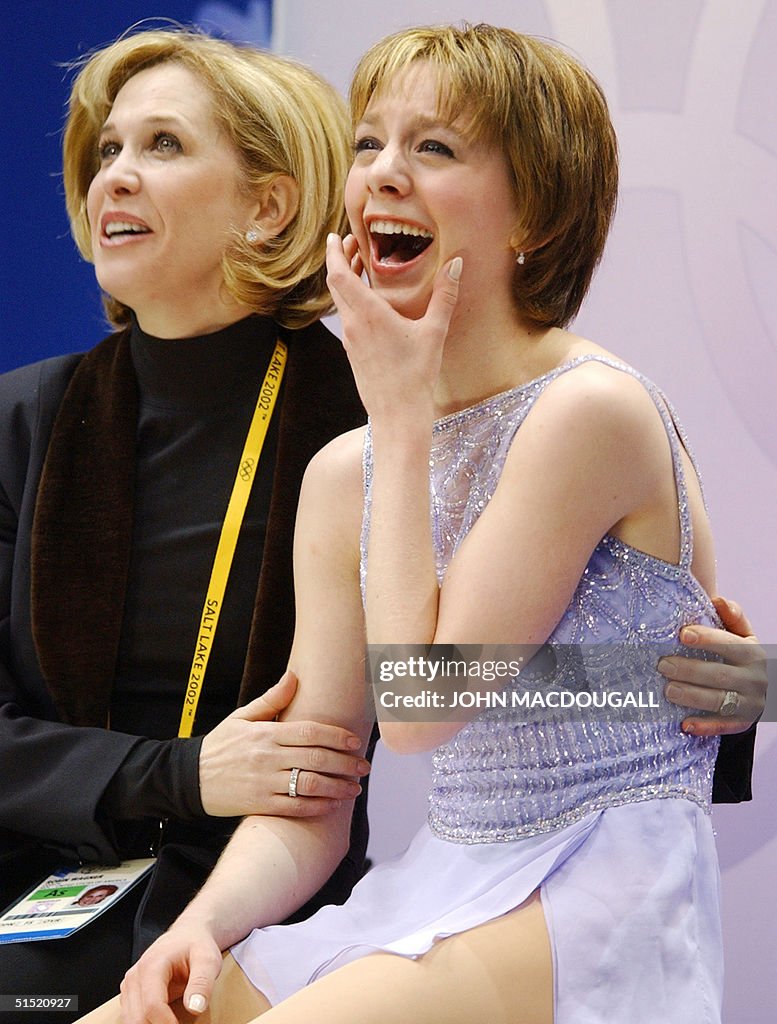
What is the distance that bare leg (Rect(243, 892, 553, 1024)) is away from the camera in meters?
1.33

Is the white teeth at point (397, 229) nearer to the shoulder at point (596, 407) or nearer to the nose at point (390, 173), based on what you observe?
the nose at point (390, 173)

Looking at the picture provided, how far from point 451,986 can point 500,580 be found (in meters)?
0.41

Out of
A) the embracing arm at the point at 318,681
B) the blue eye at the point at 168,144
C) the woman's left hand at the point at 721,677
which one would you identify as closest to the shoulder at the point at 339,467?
the embracing arm at the point at 318,681

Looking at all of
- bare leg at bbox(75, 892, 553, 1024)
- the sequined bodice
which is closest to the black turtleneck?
the sequined bodice

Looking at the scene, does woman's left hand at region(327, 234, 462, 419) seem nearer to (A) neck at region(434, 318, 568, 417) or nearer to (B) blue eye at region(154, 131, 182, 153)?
(A) neck at region(434, 318, 568, 417)

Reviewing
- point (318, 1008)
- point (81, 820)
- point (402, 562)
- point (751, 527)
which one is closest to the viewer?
point (318, 1008)

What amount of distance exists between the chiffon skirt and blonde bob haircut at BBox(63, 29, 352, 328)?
105 centimetres

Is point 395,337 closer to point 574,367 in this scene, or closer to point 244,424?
point 574,367

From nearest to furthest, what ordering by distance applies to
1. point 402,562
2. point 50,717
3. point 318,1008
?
point 318,1008 → point 402,562 → point 50,717

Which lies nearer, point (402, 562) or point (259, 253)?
point (402, 562)

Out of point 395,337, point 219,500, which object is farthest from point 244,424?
point 395,337

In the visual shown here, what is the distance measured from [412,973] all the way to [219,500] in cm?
99

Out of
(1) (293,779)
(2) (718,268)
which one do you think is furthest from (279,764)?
(2) (718,268)

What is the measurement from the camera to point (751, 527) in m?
2.34
